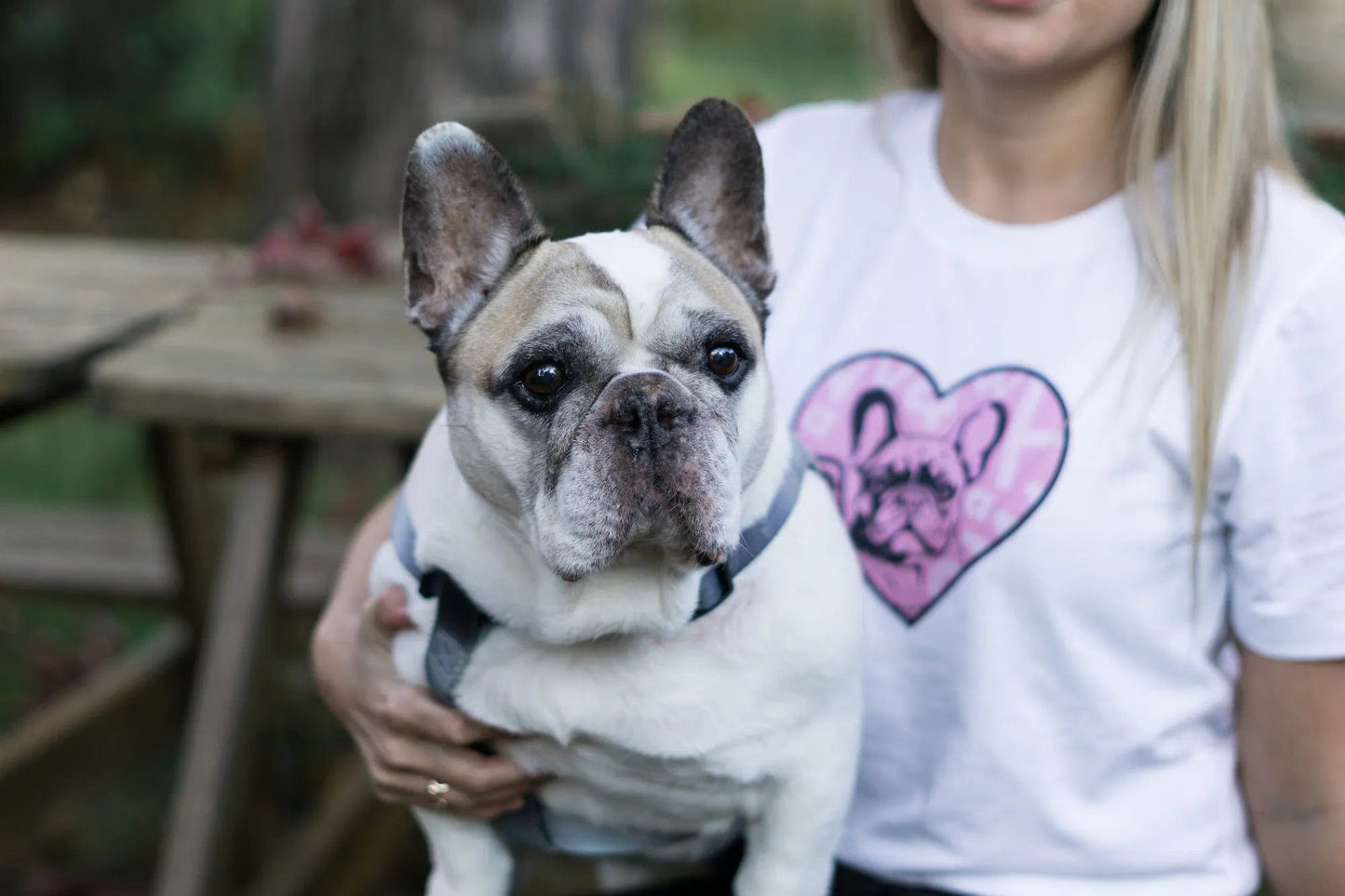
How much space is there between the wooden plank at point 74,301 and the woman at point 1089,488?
0.81 meters

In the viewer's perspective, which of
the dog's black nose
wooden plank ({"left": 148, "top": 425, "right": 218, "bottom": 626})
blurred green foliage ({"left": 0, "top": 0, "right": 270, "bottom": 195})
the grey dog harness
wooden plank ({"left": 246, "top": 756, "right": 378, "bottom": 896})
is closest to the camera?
the dog's black nose

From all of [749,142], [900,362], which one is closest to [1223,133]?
[900,362]

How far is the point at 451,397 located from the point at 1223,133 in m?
0.87

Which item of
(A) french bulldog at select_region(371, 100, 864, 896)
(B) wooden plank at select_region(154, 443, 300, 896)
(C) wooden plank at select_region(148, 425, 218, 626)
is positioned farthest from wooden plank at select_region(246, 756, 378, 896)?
(A) french bulldog at select_region(371, 100, 864, 896)

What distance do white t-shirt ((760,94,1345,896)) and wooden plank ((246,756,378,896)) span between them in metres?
1.40

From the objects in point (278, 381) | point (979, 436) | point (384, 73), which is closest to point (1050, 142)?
point (979, 436)

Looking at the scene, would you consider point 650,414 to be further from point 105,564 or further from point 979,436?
point 105,564

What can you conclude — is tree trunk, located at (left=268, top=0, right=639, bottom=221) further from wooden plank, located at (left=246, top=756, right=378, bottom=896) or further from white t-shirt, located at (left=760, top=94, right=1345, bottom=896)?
white t-shirt, located at (left=760, top=94, right=1345, bottom=896)

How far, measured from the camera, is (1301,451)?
4.34 feet

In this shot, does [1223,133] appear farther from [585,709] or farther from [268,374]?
[268,374]

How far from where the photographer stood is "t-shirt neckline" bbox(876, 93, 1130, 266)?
1.47 meters

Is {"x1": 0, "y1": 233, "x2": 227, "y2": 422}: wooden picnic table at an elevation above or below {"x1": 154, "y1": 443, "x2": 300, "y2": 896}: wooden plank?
above

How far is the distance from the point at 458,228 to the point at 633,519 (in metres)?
0.39

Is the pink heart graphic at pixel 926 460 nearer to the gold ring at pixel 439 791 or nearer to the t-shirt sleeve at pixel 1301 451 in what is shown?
the t-shirt sleeve at pixel 1301 451
